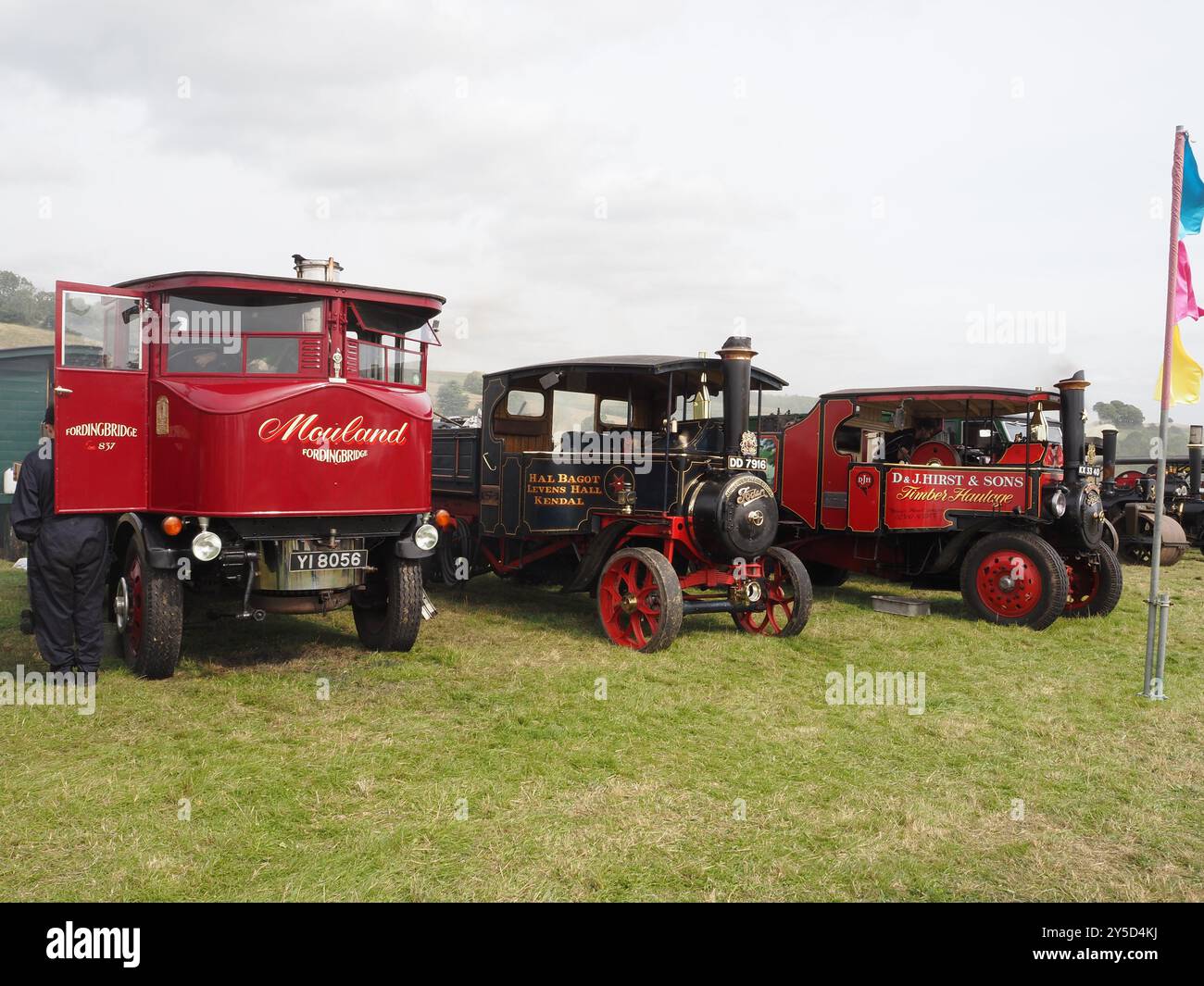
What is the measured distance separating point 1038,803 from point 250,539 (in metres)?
4.75

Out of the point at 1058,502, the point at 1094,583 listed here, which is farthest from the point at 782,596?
the point at 1094,583

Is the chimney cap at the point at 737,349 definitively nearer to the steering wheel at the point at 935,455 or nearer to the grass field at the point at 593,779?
the grass field at the point at 593,779

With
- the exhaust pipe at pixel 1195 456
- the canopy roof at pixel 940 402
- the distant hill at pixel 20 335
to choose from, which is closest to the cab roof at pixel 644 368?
the canopy roof at pixel 940 402

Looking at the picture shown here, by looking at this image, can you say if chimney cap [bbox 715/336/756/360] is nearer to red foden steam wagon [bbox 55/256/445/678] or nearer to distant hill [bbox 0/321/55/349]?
red foden steam wagon [bbox 55/256/445/678]

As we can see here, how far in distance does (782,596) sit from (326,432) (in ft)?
13.9

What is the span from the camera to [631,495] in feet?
26.9

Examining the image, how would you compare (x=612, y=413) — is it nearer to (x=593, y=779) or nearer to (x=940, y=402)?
(x=940, y=402)

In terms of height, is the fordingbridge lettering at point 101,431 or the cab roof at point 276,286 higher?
the cab roof at point 276,286

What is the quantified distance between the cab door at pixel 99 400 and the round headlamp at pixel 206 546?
0.82 metres

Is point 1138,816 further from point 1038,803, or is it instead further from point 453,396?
point 453,396

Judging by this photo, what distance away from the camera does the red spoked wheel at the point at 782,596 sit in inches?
320

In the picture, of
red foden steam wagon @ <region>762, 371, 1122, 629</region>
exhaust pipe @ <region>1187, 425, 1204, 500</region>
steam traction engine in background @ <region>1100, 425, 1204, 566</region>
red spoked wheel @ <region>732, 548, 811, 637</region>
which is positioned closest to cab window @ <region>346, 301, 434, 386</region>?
red spoked wheel @ <region>732, 548, 811, 637</region>

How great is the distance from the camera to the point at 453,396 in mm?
15086

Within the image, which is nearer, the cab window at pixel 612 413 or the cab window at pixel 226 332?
the cab window at pixel 226 332
